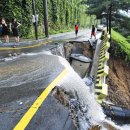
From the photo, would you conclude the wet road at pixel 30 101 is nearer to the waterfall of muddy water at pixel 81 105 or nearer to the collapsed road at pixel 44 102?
the collapsed road at pixel 44 102

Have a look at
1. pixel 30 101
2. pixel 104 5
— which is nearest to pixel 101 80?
pixel 30 101

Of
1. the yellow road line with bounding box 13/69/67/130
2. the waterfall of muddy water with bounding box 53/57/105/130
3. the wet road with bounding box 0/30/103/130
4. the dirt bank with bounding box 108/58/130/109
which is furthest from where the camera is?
the dirt bank with bounding box 108/58/130/109

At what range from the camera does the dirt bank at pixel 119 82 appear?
1492 cm

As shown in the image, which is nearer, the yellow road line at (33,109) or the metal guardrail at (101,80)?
the yellow road line at (33,109)

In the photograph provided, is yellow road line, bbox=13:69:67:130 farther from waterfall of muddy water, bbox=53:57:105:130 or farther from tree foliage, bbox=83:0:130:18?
tree foliage, bbox=83:0:130:18

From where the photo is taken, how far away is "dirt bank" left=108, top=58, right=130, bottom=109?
14.9 m

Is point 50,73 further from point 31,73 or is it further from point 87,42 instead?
point 87,42

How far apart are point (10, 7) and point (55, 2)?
17.0 meters

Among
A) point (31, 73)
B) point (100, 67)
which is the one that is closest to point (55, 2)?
point (100, 67)

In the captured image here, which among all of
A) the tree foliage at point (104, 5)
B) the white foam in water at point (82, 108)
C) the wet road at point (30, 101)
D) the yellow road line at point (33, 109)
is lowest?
the white foam in water at point (82, 108)

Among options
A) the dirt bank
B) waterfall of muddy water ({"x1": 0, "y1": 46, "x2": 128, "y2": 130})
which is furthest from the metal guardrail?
waterfall of muddy water ({"x1": 0, "y1": 46, "x2": 128, "y2": 130})

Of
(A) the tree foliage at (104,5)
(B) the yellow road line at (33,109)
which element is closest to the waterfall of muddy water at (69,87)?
(B) the yellow road line at (33,109)

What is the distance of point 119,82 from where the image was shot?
681 inches

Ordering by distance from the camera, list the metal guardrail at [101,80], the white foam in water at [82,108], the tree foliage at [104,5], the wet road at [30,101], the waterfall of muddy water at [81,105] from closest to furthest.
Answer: the wet road at [30,101], the waterfall of muddy water at [81,105], the white foam in water at [82,108], the metal guardrail at [101,80], the tree foliage at [104,5]
